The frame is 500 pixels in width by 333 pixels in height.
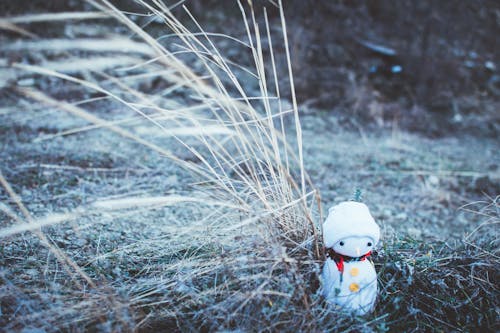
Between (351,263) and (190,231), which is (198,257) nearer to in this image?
(190,231)

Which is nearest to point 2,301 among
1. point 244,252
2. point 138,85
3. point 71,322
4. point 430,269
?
point 71,322

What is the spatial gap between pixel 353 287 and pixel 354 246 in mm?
107

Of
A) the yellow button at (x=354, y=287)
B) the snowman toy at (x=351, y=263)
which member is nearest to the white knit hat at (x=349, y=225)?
the snowman toy at (x=351, y=263)

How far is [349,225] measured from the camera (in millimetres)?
974

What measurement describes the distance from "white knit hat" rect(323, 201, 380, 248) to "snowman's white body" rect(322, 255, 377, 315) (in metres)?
0.07

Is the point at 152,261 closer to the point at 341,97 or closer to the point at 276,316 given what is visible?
the point at 276,316

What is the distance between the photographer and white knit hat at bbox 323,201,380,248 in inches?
38.2

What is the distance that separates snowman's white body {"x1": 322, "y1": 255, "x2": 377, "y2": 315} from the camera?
38.6 inches

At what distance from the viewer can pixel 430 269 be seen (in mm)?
1176

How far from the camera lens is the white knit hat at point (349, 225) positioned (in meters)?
0.97

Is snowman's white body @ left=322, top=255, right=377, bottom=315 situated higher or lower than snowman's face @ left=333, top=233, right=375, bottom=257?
lower

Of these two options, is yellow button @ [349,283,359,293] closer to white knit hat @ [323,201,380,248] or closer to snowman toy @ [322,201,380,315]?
snowman toy @ [322,201,380,315]

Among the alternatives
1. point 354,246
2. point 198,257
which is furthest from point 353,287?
point 198,257

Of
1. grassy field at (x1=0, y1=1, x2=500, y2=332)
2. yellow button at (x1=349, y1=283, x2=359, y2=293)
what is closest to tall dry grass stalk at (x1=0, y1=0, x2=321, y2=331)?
grassy field at (x1=0, y1=1, x2=500, y2=332)
